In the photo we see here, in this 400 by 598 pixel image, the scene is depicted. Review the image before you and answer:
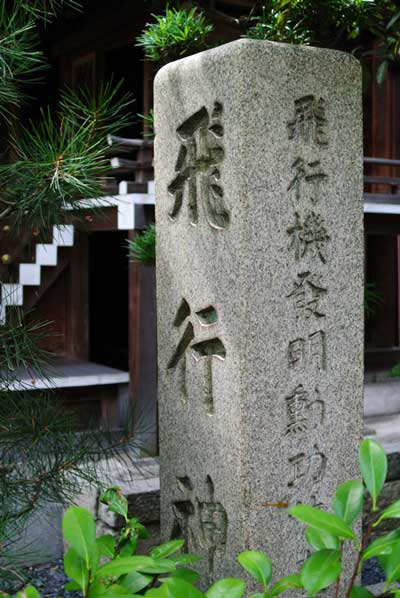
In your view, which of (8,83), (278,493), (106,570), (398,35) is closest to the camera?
(106,570)

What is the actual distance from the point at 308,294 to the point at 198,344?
432 millimetres

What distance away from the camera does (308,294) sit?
298 cm

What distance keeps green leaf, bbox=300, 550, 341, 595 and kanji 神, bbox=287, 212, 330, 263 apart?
1.47m

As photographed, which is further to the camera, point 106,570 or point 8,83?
point 8,83

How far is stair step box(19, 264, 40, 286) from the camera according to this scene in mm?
5943

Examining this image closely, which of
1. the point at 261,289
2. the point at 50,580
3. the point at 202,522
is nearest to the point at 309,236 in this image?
the point at 261,289

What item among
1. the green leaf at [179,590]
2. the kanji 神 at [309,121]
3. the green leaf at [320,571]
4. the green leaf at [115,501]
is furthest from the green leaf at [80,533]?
the kanji 神 at [309,121]

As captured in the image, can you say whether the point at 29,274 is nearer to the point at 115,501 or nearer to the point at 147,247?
the point at 147,247

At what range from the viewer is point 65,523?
63.5 inches

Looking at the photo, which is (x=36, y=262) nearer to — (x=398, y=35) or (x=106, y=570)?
(x=398, y=35)

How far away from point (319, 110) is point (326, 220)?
0.38 metres

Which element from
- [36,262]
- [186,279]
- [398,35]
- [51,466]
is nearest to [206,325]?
[186,279]

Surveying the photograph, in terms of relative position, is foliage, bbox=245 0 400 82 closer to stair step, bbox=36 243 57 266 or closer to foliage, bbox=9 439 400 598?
foliage, bbox=9 439 400 598

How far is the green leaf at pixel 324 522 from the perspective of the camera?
5.12 ft
